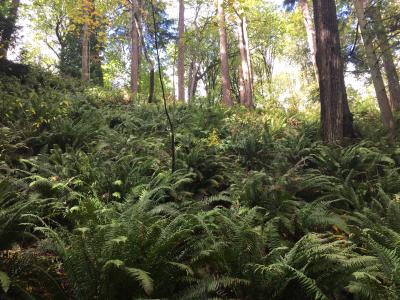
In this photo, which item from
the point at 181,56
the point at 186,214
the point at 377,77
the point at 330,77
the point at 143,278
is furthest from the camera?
the point at 181,56

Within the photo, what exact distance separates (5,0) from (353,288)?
13875 millimetres

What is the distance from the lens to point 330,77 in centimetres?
866

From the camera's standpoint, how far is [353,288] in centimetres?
286

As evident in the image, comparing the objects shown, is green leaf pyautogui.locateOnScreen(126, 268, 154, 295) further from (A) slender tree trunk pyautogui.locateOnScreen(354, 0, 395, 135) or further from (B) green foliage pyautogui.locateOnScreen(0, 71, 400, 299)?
(A) slender tree trunk pyautogui.locateOnScreen(354, 0, 395, 135)

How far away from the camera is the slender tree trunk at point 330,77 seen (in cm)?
859

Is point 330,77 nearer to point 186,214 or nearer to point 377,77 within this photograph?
point 377,77

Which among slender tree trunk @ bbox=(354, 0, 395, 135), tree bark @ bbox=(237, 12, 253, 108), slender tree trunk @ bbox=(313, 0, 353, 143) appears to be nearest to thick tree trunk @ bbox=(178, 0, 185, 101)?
tree bark @ bbox=(237, 12, 253, 108)

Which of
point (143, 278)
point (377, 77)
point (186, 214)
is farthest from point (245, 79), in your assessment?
point (143, 278)

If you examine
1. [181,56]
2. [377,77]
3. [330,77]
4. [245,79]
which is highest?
[181,56]

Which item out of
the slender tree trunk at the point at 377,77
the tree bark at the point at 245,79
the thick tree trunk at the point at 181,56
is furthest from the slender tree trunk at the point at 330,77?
the thick tree trunk at the point at 181,56

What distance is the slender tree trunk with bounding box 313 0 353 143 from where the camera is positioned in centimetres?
859

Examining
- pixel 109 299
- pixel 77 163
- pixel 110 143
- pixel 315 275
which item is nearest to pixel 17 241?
pixel 109 299

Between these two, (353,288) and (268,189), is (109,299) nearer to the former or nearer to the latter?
(353,288)

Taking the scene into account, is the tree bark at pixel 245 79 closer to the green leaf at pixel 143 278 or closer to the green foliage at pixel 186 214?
the green foliage at pixel 186 214
